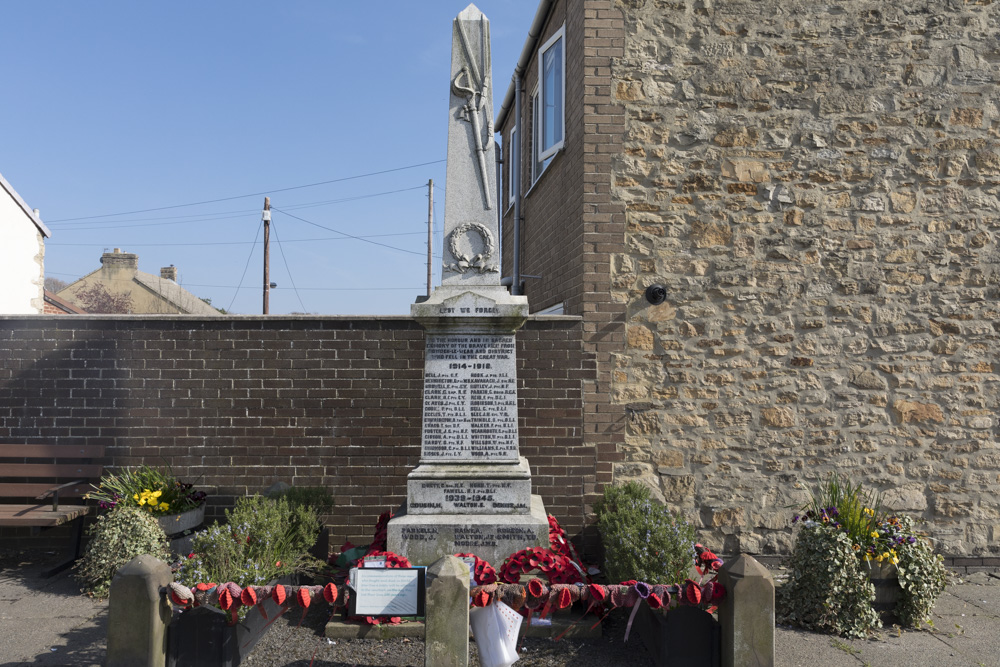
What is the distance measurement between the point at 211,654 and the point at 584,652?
2240 mm

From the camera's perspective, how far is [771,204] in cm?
670

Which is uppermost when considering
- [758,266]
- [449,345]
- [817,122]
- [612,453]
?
[817,122]

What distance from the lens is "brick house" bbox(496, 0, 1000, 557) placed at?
21.7 feet

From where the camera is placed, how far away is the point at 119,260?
29844 mm

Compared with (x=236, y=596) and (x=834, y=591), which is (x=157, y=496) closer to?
(x=236, y=596)

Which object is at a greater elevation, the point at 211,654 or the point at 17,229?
the point at 17,229

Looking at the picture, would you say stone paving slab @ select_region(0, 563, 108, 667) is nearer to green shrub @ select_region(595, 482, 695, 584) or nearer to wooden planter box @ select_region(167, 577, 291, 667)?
wooden planter box @ select_region(167, 577, 291, 667)

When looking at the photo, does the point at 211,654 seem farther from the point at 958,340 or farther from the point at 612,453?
the point at 958,340

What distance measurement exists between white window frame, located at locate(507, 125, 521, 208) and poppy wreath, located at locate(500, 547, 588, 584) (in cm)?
696

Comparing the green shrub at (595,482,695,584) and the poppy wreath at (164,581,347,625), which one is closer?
the poppy wreath at (164,581,347,625)

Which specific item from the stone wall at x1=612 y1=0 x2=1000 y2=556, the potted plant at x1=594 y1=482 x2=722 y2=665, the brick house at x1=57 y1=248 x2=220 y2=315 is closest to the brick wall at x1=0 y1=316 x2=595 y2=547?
the stone wall at x1=612 y1=0 x2=1000 y2=556

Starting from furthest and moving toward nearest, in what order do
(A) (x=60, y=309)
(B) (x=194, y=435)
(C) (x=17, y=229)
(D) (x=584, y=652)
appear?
(A) (x=60, y=309)
(C) (x=17, y=229)
(B) (x=194, y=435)
(D) (x=584, y=652)

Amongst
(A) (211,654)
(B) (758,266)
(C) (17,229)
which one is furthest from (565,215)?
(C) (17,229)

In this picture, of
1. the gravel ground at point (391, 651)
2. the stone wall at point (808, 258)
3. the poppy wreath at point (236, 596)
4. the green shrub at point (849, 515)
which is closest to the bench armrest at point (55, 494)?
the gravel ground at point (391, 651)
